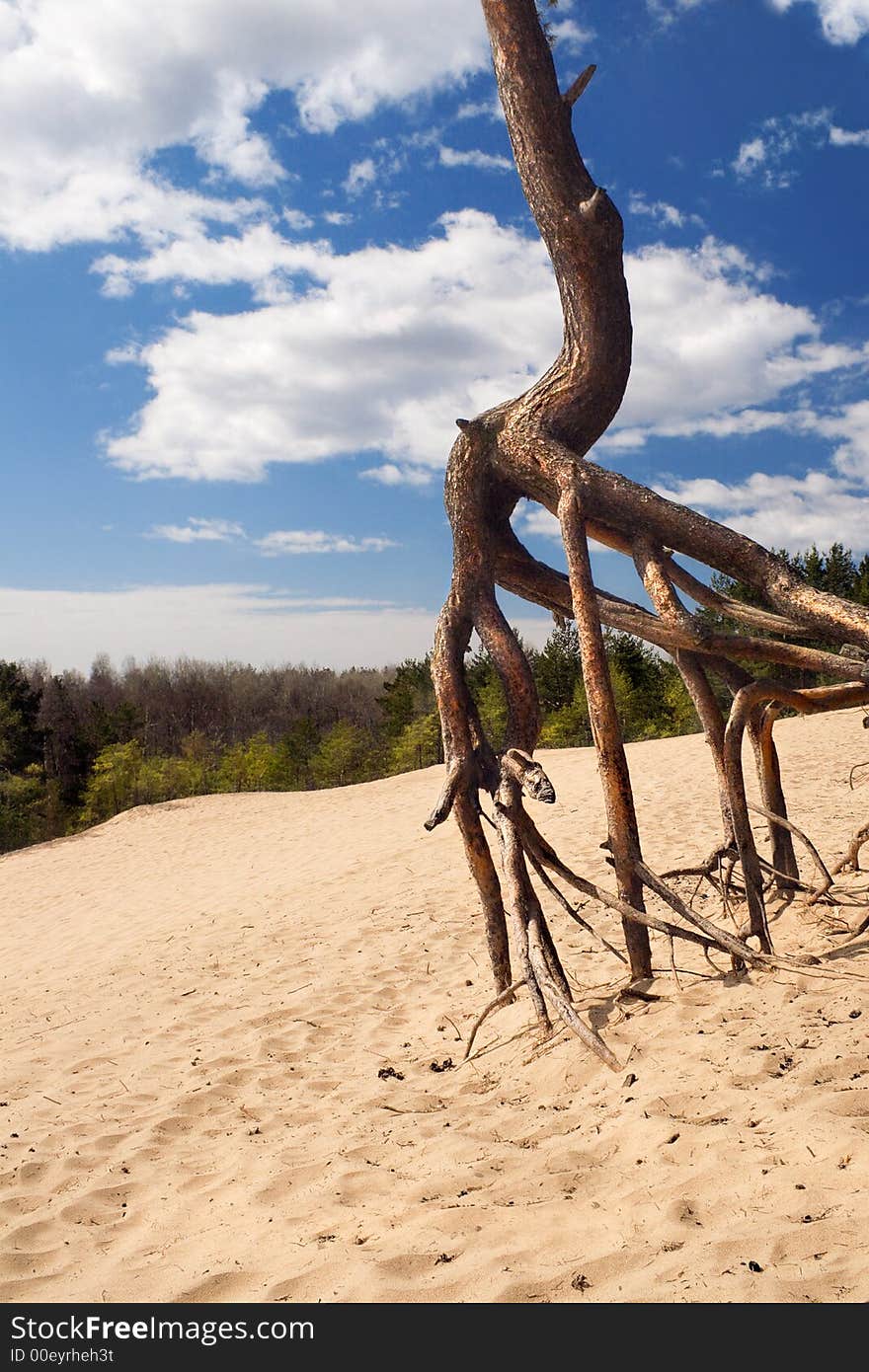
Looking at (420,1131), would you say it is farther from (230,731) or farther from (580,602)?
(230,731)

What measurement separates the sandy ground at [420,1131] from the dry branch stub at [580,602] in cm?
47

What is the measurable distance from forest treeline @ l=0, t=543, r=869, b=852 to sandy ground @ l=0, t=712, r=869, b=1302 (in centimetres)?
1811

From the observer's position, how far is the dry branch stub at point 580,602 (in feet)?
15.8

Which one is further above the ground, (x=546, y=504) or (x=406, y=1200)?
(x=546, y=504)

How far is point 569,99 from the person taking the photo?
537 cm

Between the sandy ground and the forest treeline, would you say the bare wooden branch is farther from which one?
the forest treeline

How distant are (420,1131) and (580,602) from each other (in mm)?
2792

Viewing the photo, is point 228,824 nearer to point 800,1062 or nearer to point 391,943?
point 391,943

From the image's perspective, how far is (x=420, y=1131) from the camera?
4066 millimetres

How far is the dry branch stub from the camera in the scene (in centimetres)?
481

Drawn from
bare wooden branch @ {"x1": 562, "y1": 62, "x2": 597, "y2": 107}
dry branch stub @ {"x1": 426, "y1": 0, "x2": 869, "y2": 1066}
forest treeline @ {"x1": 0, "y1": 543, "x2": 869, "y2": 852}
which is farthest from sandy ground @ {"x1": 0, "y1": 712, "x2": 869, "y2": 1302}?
forest treeline @ {"x1": 0, "y1": 543, "x2": 869, "y2": 852}

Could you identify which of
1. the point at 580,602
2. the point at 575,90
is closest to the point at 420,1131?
the point at 580,602

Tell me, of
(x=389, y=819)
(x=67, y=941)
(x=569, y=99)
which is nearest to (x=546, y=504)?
(x=569, y=99)
